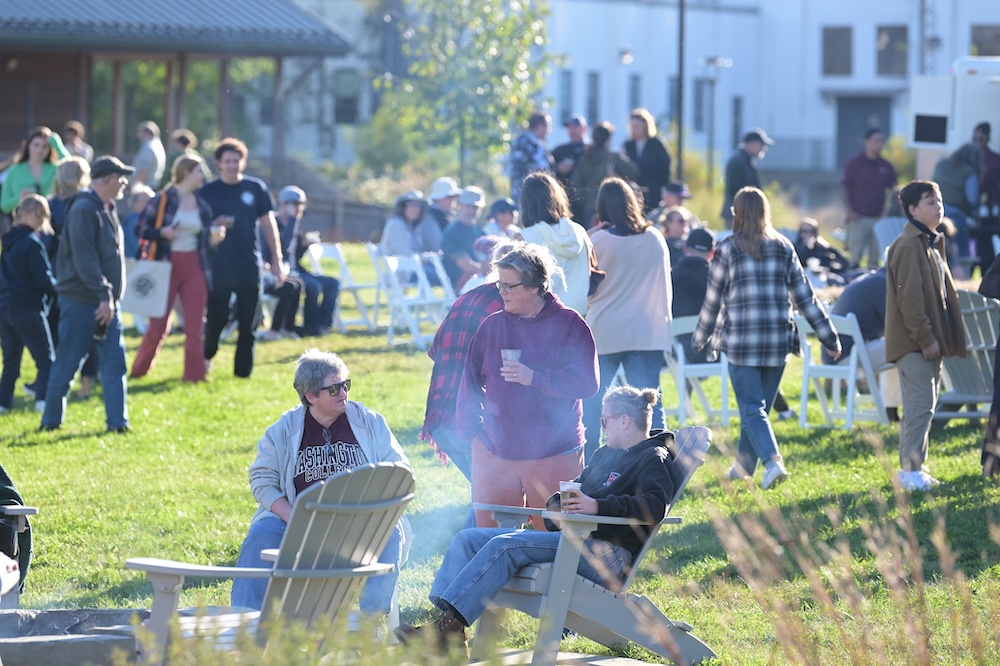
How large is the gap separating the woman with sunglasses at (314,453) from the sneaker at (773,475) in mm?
3368

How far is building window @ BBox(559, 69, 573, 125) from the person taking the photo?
178 feet

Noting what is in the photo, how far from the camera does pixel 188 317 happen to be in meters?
12.9

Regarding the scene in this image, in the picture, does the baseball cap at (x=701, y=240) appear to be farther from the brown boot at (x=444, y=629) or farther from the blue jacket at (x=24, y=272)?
the brown boot at (x=444, y=629)

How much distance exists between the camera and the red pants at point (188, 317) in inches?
502

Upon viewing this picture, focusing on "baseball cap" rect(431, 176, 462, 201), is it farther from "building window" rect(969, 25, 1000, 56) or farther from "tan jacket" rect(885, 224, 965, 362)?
"building window" rect(969, 25, 1000, 56)

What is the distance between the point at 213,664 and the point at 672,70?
55781 mm

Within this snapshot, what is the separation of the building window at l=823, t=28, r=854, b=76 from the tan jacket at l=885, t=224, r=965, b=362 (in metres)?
53.9

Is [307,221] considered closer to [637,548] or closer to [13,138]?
[13,138]

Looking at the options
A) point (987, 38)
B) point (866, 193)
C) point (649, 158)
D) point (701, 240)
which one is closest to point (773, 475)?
point (701, 240)

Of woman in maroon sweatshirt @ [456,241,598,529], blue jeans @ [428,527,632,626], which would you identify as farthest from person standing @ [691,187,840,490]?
blue jeans @ [428,527,632,626]

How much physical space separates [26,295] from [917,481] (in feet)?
21.1

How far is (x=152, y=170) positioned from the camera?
19125 mm

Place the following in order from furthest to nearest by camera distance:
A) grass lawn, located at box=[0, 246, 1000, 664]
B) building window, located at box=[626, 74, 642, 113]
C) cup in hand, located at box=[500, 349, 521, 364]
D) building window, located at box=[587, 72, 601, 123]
Answer: 1. building window, located at box=[626, 74, 642, 113]
2. building window, located at box=[587, 72, 601, 123]
3. cup in hand, located at box=[500, 349, 521, 364]
4. grass lawn, located at box=[0, 246, 1000, 664]

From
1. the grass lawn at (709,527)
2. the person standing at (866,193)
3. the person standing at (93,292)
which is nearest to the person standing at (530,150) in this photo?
the grass lawn at (709,527)
